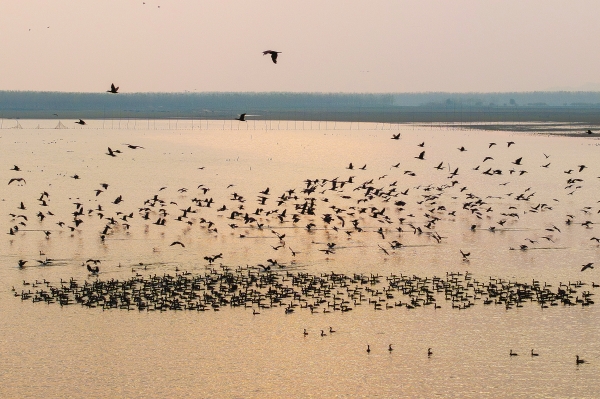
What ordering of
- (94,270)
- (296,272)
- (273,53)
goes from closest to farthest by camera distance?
(273,53) → (94,270) → (296,272)

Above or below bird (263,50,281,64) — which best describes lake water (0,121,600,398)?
below

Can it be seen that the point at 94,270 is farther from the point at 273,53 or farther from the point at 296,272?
the point at 273,53

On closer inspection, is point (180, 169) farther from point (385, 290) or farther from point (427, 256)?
point (385, 290)

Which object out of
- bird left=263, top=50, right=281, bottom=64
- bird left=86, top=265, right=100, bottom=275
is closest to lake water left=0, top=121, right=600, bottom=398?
bird left=86, top=265, right=100, bottom=275

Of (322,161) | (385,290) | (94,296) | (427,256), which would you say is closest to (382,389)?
(385,290)

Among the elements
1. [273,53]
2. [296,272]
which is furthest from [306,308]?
[273,53]

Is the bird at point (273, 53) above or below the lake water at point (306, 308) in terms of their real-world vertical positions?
above

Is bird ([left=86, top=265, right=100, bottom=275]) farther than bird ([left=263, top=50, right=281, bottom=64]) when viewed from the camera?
Yes

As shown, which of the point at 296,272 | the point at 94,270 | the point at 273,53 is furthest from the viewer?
the point at 296,272

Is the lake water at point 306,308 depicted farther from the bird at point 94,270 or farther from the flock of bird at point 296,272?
the bird at point 94,270

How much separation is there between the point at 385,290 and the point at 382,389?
9.41 m

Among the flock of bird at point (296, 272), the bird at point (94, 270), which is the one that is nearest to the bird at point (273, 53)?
the flock of bird at point (296, 272)

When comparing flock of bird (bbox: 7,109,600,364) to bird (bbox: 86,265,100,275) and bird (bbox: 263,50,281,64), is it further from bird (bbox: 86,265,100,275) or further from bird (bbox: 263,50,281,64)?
bird (bbox: 263,50,281,64)

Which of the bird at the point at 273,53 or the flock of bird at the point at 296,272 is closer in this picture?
the bird at the point at 273,53
